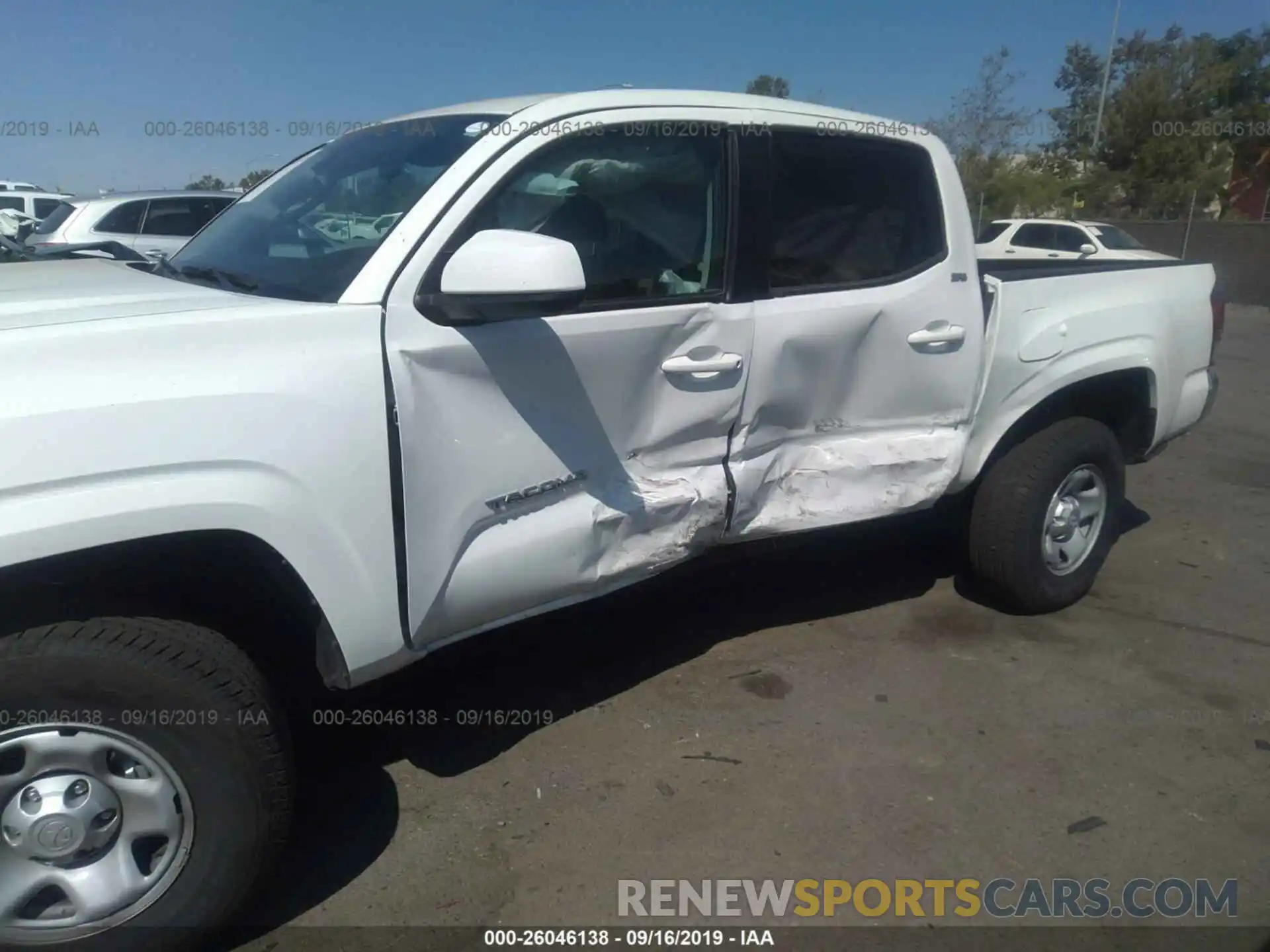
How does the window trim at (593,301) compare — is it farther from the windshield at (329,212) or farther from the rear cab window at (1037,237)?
the rear cab window at (1037,237)

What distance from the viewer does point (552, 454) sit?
2.53m

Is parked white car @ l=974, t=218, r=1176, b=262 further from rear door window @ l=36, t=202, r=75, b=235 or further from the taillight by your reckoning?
rear door window @ l=36, t=202, r=75, b=235

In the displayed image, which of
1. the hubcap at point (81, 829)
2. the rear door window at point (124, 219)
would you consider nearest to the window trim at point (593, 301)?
the hubcap at point (81, 829)

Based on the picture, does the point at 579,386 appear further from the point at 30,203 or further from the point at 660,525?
the point at 30,203

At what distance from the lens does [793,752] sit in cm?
306

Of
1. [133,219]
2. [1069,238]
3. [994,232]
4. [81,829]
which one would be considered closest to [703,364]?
[81,829]

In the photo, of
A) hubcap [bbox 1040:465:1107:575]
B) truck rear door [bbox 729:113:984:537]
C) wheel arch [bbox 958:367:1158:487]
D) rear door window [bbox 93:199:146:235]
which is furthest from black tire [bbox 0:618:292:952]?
rear door window [bbox 93:199:146:235]

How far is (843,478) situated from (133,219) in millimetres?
9403

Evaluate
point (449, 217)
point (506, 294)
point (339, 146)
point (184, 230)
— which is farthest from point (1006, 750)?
point (184, 230)

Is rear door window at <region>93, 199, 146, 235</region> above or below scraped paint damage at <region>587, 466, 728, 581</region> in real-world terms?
above

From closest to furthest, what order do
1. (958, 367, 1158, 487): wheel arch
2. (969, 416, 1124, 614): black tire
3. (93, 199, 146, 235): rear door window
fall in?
(958, 367, 1158, 487): wheel arch → (969, 416, 1124, 614): black tire → (93, 199, 146, 235): rear door window

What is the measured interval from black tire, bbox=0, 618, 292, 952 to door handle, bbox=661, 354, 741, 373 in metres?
1.39

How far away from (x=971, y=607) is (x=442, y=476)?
2763 mm

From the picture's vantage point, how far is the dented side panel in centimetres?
227
